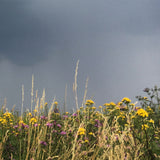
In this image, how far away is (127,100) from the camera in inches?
146

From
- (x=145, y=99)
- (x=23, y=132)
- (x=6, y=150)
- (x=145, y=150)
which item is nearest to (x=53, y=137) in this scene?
(x=23, y=132)

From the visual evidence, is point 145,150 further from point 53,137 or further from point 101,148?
point 53,137

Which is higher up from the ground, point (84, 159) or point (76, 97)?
point (76, 97)

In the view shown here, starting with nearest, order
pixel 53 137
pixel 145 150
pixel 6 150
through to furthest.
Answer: pixel 145 150 < pixel 6 150 < pixel 53 137

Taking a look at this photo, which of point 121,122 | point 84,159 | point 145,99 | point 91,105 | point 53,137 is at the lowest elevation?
point 84,159

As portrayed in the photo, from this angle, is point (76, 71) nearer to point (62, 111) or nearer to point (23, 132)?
point (23, 132)

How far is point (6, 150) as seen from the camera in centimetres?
344

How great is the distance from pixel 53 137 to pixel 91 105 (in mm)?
1254

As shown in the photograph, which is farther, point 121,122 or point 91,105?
point 91,105

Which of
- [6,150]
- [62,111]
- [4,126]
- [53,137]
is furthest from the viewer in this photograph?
[62,111]

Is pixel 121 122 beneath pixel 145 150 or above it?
above

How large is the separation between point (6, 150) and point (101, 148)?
146 cm

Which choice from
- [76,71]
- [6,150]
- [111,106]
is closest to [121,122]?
[111,106]

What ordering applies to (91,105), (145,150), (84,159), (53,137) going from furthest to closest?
(91,105)
(53,137)
(84,159)
(145,150)
